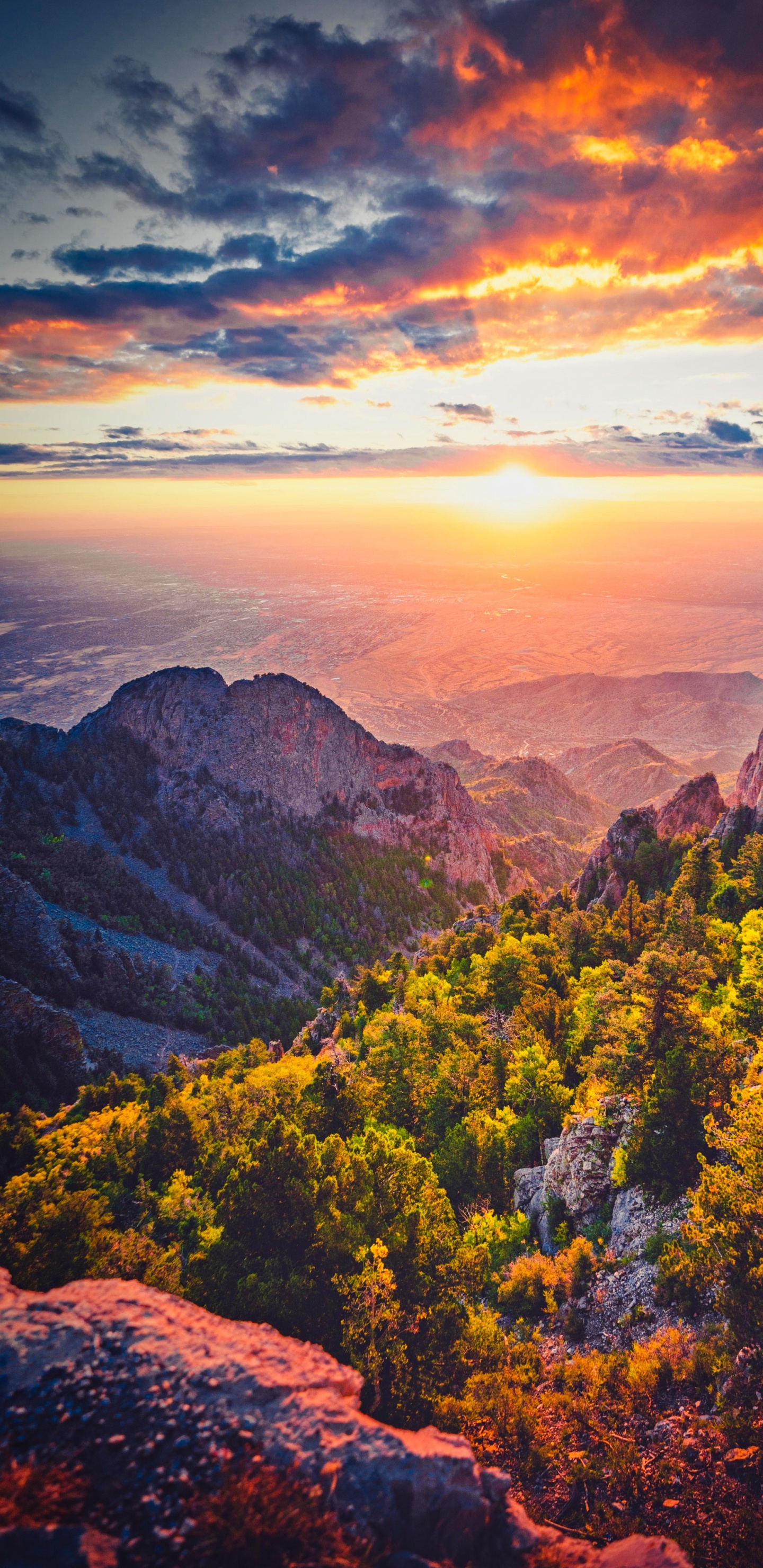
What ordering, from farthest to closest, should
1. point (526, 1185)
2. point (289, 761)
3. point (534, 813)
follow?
point (534, 813)
point (289, 761)
point (526, 1185)

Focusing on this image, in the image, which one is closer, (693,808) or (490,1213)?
(490,1213)

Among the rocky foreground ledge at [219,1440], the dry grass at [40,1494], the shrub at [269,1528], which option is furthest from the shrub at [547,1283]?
the dry grass at [40,1494]

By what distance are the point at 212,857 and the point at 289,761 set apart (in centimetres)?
2225

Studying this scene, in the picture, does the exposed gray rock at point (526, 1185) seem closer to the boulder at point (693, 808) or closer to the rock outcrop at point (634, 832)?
the rock outcrop at point (634, 832)

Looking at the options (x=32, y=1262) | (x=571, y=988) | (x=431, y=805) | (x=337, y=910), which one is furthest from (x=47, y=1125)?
(x=431, y=805)

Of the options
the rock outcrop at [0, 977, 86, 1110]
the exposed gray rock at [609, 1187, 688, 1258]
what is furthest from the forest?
the rock outcrop at [0, 977, 86, 1110]

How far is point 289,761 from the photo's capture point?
343ft

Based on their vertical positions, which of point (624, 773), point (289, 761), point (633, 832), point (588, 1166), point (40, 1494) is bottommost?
point (624, 773)

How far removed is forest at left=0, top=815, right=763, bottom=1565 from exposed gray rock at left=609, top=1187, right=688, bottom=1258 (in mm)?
296

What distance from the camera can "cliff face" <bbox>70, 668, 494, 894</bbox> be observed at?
10069 cm

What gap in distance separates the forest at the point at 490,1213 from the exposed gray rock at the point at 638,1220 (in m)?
0.30

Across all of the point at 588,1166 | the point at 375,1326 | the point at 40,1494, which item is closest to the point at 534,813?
the point at 588,1166

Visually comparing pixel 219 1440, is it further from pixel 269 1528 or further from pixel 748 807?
pixel 748 807

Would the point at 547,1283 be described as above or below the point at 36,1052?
above
